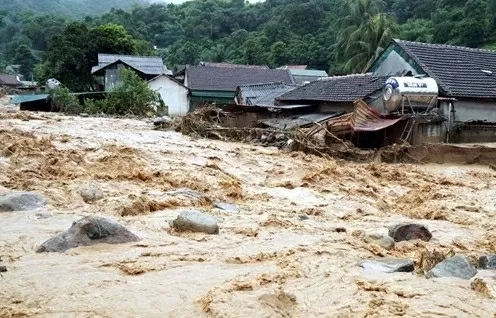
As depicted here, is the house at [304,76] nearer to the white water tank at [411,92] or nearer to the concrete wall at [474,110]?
the concrete wall at [474,110]

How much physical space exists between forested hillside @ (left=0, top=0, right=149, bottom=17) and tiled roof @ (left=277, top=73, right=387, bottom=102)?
90.8 metres

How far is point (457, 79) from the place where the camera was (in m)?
16.8

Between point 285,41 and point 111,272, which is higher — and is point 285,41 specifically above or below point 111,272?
above

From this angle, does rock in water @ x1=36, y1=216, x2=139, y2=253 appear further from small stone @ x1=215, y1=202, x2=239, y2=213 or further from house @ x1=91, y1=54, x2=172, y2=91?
house @ x1=91, y1=54, x2=172, y2=91

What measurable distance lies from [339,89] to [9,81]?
141 ft

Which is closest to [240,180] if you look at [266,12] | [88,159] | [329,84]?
[88,159]

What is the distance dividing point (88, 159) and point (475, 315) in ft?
32.0

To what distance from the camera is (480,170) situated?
13680 millimetres

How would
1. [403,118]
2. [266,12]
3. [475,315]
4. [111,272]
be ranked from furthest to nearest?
1. [266,12]
2. [403,118]
3. [111,272]
4. [475,315]

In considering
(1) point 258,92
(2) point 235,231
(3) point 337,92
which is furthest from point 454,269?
(1) point 258,92

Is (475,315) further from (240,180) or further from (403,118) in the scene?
(403,118)

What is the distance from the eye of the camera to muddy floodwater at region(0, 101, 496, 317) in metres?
4.71

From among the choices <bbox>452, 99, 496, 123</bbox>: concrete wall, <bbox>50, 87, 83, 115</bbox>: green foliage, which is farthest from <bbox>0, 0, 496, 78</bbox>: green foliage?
<bbox>452, 99, 496, 123</bbox>: concrete wall

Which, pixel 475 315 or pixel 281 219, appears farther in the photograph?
pixel 281 219
